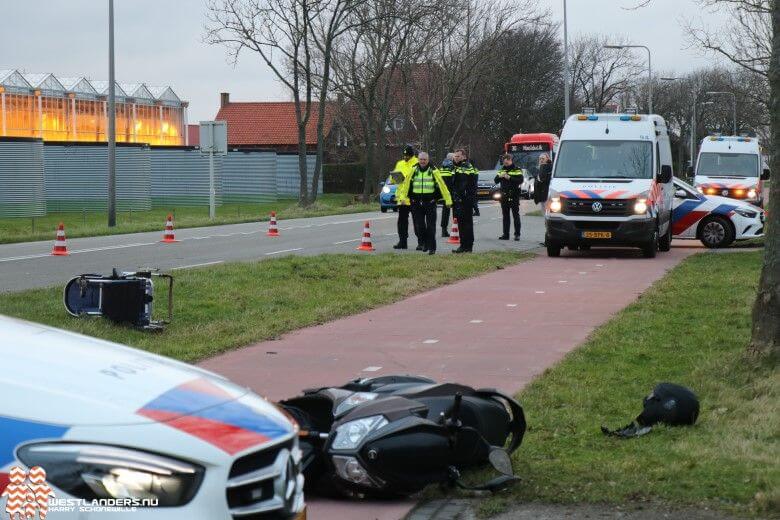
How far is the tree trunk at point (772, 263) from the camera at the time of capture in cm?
947

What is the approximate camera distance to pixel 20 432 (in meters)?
3.35

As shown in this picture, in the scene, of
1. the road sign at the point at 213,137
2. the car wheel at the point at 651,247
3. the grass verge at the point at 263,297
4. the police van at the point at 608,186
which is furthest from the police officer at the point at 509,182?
the road sign at the point at 213,137

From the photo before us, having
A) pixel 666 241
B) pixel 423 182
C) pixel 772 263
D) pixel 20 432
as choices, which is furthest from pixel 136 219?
pixel 20 432

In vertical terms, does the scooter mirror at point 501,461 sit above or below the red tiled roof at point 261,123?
below

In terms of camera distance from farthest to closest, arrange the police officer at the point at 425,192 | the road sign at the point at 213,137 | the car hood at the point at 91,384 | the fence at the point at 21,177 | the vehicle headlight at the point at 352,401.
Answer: the fence at the point at 21,177 → the road sign at the point at 213,137 → the police officer at the point at 425,192 → the vehicle headlight at the point at 352,401 → the car hood at the point at 91,384

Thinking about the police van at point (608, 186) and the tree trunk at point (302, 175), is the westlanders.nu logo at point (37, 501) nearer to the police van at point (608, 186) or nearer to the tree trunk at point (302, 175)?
the police van at point (608, 186)

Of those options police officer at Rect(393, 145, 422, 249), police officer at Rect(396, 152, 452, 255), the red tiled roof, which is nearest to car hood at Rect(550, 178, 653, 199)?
police officer at Rect(396, 152, 452, 255)

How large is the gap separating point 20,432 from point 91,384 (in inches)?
13.1

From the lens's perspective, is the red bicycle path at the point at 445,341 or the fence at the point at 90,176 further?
the fence at the point at 90,176

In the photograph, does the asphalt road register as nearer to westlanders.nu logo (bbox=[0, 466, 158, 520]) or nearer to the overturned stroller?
the overturned stroller

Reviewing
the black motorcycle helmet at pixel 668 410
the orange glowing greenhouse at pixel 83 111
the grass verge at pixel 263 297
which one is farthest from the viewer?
the orange glowing greenhouse at pixel 83 111

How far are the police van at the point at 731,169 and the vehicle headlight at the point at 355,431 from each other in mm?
31878

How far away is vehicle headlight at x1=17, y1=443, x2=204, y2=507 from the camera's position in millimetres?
3305

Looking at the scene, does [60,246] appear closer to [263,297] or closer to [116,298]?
[263,297]
